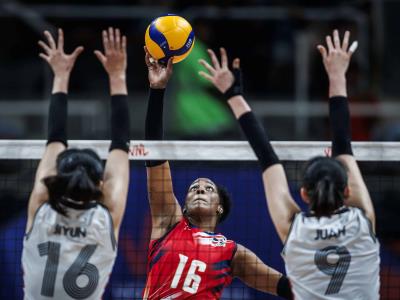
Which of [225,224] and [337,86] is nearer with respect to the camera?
[337,86]

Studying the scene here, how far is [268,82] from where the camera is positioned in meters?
15.6

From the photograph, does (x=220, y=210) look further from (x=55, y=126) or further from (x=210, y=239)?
(x=55, y=126)

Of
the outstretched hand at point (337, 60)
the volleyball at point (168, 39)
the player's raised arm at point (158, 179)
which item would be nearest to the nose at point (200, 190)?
the player's raised arm at point (158, 179)

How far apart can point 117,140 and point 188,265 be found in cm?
183

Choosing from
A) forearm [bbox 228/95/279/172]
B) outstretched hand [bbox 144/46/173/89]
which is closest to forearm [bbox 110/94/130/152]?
forearm [bbox 228/95/279/172]

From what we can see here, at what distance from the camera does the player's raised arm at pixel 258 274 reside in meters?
7.93

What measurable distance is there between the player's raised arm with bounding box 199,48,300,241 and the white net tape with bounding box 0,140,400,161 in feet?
4.22

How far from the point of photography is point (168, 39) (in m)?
8.11

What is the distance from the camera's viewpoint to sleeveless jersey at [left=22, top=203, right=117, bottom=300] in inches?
242

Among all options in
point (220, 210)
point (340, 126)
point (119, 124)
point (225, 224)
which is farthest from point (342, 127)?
point (225, 224)

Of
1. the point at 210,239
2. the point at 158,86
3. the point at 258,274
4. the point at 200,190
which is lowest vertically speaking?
the point at 258,274

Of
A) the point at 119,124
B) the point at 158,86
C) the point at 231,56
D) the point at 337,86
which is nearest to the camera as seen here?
the point at 119,124

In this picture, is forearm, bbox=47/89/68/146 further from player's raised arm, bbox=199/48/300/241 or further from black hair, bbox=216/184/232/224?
black hair, bbox=216/184/232/224

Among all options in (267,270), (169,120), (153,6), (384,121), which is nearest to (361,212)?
(267,270)
